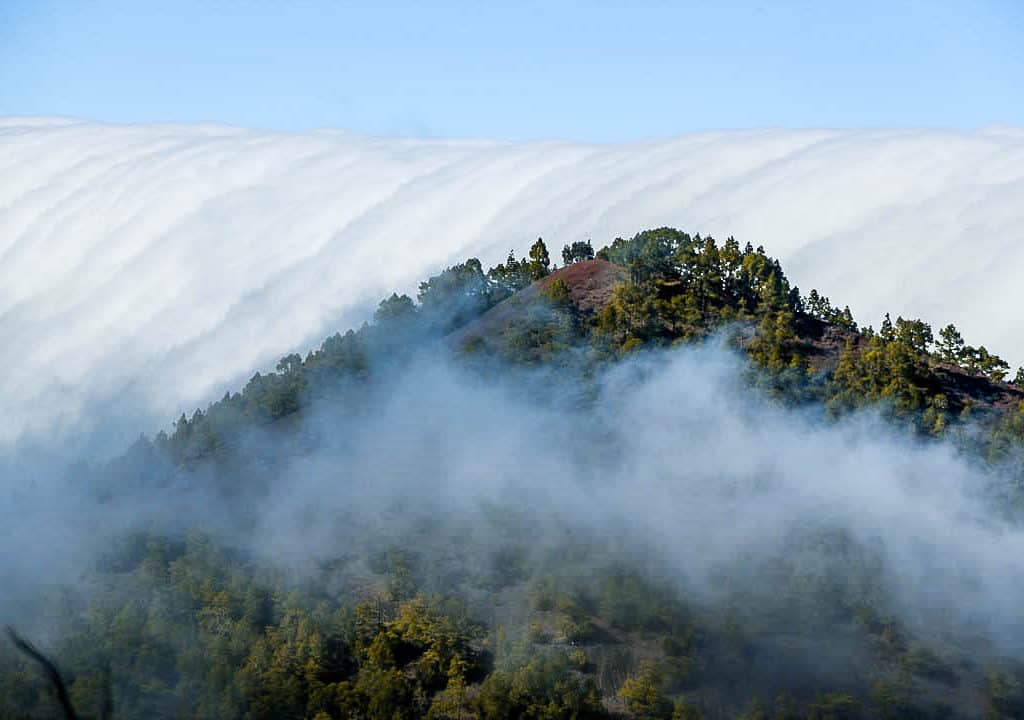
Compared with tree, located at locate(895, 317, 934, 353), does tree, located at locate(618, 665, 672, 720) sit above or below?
below

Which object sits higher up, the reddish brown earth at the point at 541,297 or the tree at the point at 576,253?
the tree at the point at 576,253

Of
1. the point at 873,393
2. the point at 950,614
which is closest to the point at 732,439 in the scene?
the point at 873,393

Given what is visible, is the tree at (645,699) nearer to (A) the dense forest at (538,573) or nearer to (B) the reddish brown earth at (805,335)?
(A) the dense forest at (538,573)

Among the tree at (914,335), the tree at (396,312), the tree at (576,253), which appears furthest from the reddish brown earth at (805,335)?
the tree at (576,253)

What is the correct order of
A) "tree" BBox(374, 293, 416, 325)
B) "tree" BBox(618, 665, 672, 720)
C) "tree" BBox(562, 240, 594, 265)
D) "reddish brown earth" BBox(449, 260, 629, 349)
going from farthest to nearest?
"tree" BBox(562, 240, 594, 265)
"tree" BBox(374, 293, 416, 325)
"reddish brown earth" BBox(449, 260, 629, 349)
"tree" BBox(618, 665, 672, 720)

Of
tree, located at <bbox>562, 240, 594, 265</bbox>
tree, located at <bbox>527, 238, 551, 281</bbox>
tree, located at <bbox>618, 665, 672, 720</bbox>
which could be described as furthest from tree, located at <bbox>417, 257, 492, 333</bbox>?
tree, located at <bbox>618, 665, 672, 720</bbox>

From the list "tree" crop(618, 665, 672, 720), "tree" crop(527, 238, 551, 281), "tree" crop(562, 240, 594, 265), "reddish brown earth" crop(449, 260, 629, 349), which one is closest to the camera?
"tree" crop(618, 665, 672, 720)

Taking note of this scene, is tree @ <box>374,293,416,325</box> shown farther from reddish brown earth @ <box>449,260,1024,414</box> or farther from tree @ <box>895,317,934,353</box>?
tree @ <box>895,317,934,353</box>

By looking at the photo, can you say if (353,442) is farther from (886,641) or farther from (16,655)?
(886,641)
